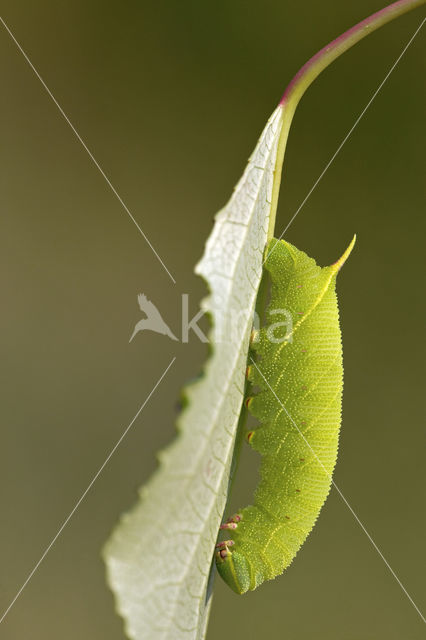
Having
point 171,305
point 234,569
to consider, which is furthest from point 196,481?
point 171,305

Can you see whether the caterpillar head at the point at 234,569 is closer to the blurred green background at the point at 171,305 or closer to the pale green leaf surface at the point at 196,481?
the pale green leaf surface at the point at 196,481

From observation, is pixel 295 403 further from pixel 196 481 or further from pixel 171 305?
pixel 171 305

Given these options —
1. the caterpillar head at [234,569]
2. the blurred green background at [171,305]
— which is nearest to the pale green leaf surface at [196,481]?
the caterpillar head at [234,569]

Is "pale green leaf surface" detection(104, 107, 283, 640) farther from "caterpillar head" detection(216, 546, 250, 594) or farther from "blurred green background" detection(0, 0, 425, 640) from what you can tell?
"blurred green background" detection(0, 0, 425, 640)

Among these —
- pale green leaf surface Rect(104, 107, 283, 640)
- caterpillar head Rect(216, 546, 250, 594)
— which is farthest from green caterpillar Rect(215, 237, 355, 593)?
pale green leaf surface Rect(104, 107, 283, 640)

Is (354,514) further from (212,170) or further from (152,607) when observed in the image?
(152,607)

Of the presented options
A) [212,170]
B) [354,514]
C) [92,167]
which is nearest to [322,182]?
[212,170]
